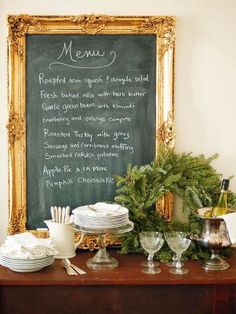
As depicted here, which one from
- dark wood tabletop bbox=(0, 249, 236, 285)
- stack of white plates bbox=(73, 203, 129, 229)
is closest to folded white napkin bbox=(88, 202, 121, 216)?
stack of white plates bbox=(73, 203, 129, 229)

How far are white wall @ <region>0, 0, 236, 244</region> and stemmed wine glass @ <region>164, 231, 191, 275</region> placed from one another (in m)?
0.50

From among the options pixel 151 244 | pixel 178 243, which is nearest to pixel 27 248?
pixel 151 244

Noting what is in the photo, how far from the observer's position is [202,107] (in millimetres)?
2248

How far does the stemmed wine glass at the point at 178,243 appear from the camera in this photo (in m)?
1.90

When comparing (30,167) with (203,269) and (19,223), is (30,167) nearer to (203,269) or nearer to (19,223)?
(19,223)

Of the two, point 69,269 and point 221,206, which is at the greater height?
point 221,206

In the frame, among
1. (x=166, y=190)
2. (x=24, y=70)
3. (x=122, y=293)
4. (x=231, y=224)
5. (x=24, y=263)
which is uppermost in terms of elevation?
(x=24, y=70)

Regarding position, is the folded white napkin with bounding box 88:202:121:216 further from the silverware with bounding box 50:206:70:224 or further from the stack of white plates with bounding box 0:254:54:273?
the stack of white plates with bounding box 0:254:54:273

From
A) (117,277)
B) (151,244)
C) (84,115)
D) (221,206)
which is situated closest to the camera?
(117,277)

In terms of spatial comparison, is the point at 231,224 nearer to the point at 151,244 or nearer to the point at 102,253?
the point at 151,244

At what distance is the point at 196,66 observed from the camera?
2.23m

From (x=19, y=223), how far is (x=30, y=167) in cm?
30

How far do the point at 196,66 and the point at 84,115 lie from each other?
0.65 m

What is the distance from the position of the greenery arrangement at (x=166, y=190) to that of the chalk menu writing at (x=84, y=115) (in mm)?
144
